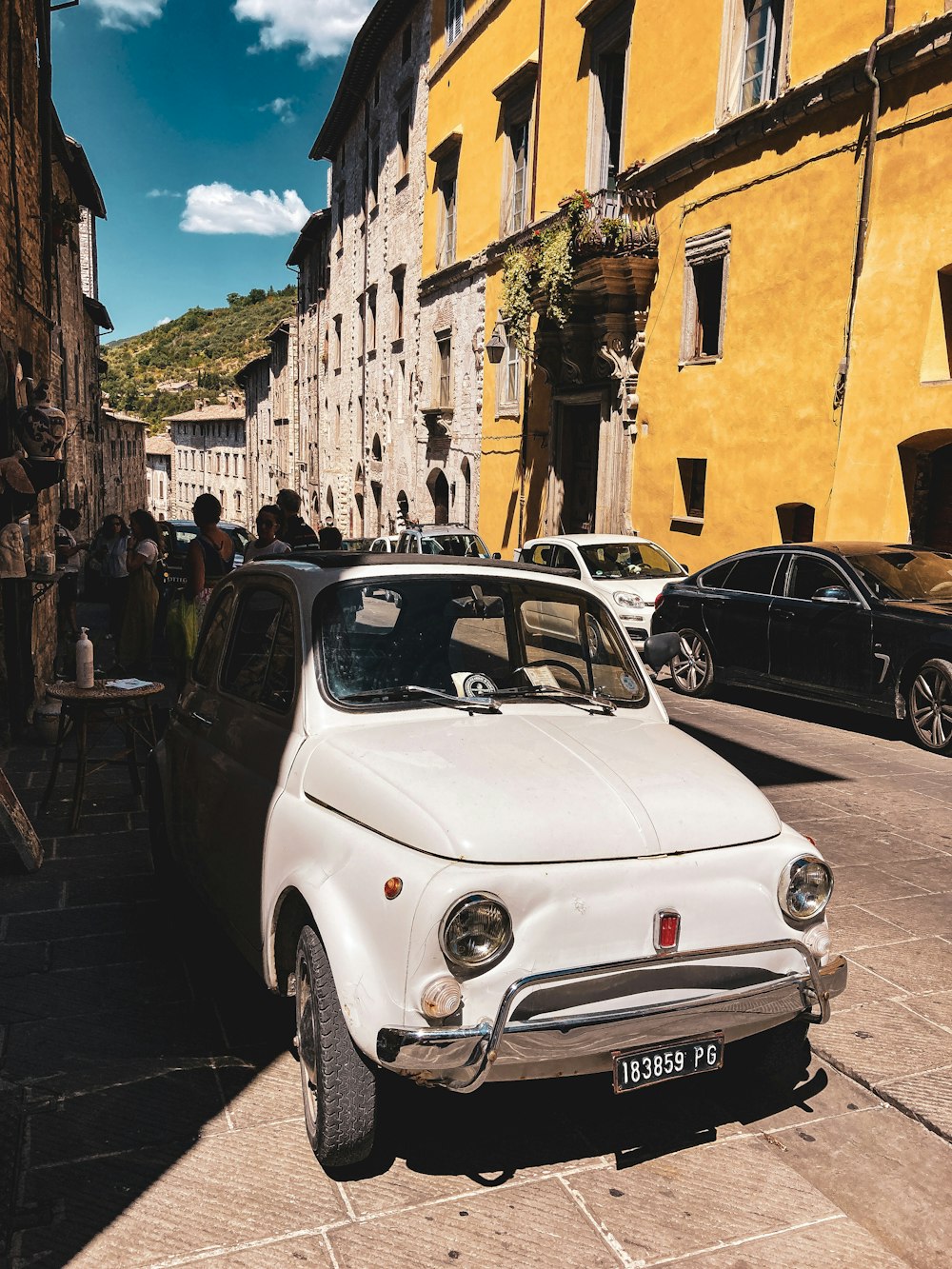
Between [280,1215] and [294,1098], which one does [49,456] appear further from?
[280,1215]

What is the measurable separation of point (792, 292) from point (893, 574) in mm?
5843

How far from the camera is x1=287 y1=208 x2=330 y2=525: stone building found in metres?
44.8

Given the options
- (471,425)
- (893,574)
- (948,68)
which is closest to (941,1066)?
(893,574)

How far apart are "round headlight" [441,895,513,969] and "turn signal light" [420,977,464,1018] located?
0.21ft

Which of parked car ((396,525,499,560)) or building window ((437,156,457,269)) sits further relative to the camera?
building window ((437,156,457,269))

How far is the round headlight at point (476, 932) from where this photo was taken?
8.75 feet

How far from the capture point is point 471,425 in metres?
26.2

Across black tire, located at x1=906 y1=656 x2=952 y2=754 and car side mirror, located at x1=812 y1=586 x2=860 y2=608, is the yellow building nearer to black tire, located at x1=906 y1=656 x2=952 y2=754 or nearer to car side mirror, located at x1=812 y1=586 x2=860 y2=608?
car side mirror, located at x1=812 y1=586 x2=860 y2=608

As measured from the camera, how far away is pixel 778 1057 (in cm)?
350

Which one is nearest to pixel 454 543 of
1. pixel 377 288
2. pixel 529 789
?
pixel 529 789

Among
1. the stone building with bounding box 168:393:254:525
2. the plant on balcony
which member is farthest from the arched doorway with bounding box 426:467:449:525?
the stone building with bounding box 168:393:254:525

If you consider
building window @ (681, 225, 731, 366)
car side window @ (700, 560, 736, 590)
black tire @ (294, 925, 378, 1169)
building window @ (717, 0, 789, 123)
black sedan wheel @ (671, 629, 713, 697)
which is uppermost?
building window @ (717, 0, 789, 123)

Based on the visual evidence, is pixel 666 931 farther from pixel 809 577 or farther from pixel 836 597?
pixel 809 577

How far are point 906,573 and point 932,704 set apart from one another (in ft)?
4.91
